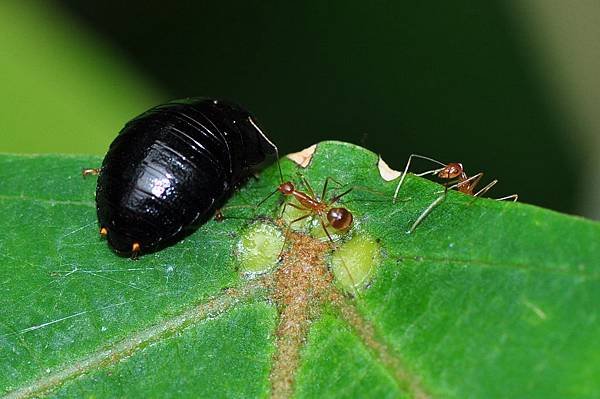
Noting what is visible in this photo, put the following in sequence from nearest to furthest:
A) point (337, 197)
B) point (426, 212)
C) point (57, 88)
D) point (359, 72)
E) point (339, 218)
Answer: point (426, 212)
point (339, 218)
point (337, 197)
point (57, 88)
point (359, 72)

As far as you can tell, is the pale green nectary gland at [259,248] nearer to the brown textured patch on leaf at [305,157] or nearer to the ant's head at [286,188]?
the ant's head at [286,188]

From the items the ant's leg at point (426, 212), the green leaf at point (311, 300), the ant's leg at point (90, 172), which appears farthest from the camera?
the ant's leg at point (90, 172)

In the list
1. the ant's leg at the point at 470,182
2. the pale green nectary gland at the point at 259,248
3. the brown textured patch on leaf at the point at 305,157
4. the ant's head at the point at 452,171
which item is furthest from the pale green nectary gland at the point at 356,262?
the ant's head at the point at 452,171

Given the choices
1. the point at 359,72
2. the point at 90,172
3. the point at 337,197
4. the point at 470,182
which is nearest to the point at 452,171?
the point at 470,182

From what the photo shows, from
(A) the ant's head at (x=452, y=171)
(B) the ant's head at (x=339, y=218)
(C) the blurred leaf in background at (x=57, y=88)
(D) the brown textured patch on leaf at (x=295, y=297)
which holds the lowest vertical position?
(C) the blurred leaf in background at (x=57, y=88)

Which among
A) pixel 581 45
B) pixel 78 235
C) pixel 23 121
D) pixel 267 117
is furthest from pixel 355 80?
pixel 78 235

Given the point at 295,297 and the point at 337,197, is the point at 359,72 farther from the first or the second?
the point at 295,297

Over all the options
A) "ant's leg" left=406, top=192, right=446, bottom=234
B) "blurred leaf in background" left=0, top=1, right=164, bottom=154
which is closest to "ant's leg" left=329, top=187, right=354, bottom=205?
"ant's leg" left=406, top=192, right=446, bottom=234
